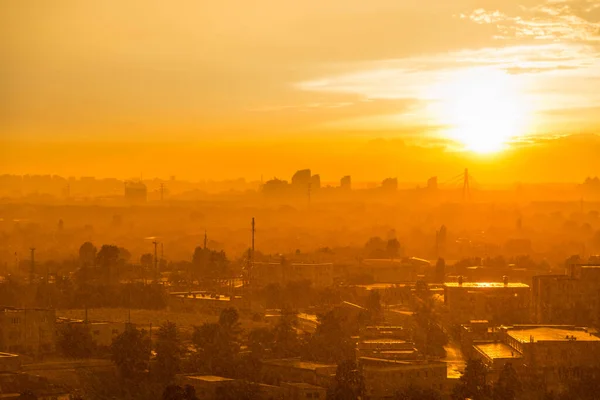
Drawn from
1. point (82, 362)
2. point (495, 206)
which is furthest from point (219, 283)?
point (495, 206)

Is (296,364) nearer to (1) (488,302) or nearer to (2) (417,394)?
(2) (417,394)

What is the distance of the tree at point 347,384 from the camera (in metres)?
11.2

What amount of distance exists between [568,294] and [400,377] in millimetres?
7124

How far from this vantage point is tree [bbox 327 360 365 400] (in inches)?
441

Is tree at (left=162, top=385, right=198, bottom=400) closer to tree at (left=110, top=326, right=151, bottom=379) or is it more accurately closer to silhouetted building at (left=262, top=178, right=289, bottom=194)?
tree at (left=110, top=326, right=151, bottom=379)

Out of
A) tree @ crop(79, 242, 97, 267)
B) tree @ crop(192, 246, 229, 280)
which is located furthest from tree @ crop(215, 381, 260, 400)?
tree @ crop(79, 242, 97, 267)

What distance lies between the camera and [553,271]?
949 inches

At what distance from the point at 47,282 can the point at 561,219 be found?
3018 centimetres

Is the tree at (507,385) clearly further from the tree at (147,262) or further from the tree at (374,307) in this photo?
the tree at (147,262)

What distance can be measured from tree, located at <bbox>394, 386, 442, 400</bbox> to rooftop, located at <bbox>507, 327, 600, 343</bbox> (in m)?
2.99

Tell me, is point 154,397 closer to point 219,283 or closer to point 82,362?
point 82,362

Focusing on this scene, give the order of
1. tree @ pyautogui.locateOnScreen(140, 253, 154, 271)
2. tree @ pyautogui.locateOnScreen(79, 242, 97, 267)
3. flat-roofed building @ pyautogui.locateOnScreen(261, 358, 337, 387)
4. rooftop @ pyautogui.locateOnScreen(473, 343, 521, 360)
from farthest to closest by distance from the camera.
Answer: tree @ pyautogui.locateOnScreen(79, 242, 97, 267) < tree @ pyautogui.locateOnScreen(140, 253, 154, 271) < rooftop @ pyautogui.locateOnScreen(473, 343, 521, 360) < flat-roofed building @ pyautogui.locateOnScreen(261, 358, 337, 387)

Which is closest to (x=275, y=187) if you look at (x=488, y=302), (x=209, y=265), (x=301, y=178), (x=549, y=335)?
(x=301, y=178)

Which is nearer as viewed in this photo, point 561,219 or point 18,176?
point 18,176
